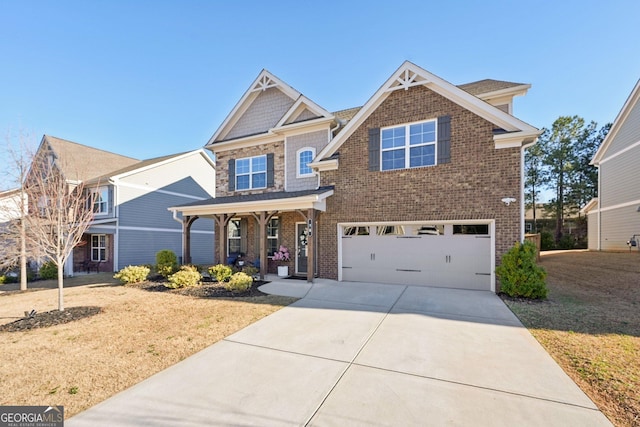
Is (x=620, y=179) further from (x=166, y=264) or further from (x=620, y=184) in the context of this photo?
(x=166, y=264)

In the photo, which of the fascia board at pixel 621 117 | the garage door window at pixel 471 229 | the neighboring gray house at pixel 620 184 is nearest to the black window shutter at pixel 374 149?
the garage door window at pixel 471 229

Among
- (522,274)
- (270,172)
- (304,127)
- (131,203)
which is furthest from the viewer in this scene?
(131,203)

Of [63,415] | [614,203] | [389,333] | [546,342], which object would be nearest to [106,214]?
[63,415]

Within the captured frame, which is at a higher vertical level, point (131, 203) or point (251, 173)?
point (251, 173)

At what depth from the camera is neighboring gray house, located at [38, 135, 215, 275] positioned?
55.6 ft

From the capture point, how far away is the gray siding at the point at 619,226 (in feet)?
49.9

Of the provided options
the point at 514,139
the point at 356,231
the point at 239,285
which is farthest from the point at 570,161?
the point at 239,285

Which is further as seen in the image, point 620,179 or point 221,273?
point 620,179

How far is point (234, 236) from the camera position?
45.3ft

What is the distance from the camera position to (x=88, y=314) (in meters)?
6.73

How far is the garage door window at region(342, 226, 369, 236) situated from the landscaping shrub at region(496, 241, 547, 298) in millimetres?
4441

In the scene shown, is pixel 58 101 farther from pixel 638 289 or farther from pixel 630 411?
pixel 638 289

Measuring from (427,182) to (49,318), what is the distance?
11079 millimetres

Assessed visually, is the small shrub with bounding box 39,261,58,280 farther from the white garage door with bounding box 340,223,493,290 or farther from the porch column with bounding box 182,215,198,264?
the white garage door with bounding box 340,223,493,290
